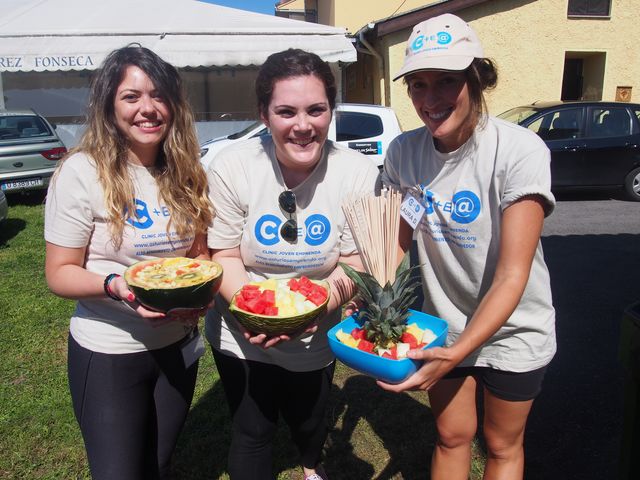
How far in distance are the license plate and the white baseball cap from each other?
995 cm

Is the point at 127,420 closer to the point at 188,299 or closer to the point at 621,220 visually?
the point at 188,299

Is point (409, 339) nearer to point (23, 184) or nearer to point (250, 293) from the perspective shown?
point (250, 293)

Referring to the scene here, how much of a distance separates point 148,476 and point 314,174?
4.77ft

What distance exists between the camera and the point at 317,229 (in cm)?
216

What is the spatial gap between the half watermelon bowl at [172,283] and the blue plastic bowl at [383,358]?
1.59ft

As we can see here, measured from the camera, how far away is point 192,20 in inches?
548

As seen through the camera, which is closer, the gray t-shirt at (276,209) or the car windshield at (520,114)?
the gray t-shirt at (276,209)

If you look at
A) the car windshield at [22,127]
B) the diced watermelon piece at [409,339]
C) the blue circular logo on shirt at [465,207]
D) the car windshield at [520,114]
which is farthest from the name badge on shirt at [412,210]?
the car windshield at [22,127]

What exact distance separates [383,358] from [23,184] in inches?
400

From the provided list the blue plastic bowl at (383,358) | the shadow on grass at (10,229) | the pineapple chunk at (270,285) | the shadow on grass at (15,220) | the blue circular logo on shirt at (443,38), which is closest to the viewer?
the blue plastic bowl at (383,358)

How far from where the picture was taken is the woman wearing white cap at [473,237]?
5.74 ft

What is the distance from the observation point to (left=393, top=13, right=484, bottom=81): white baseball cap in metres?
1.75

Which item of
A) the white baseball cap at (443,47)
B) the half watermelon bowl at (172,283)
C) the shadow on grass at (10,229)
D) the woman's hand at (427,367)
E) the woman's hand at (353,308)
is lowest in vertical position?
the shadow on grass at (10,229)

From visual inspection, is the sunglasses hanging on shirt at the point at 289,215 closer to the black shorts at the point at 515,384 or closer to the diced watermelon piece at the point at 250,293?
the diced watermelon piece at the point at 250,293
